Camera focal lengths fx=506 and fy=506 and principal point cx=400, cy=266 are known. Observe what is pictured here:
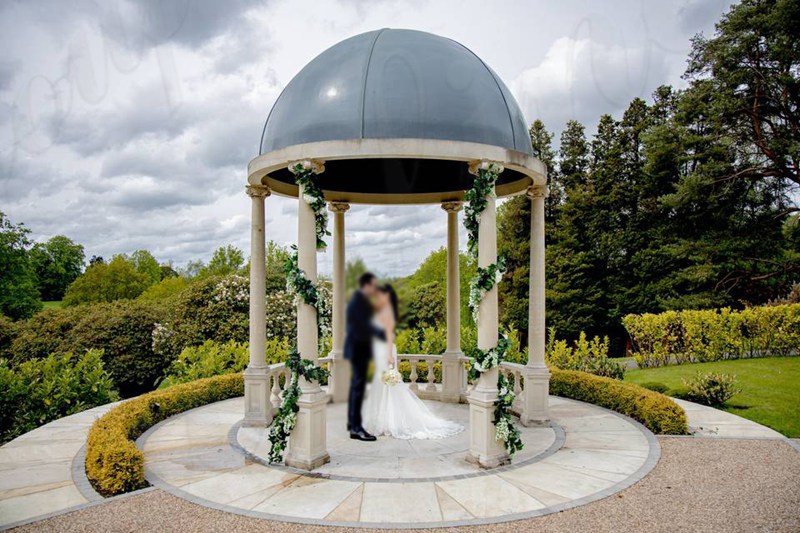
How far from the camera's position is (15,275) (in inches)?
1539

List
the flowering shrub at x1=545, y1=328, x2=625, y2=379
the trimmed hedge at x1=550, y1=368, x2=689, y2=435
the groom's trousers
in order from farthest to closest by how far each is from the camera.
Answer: the flowering shrub at x1=545, y1=328, x2=625, y2=379 < the trimmed hedge at x1=550, y1=368, x2=689, y2=435 < the groom's trousers

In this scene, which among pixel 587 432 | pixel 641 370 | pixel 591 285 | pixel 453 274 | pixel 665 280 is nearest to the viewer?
pixel 587 432

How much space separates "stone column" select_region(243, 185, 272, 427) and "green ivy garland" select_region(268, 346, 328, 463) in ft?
9.79

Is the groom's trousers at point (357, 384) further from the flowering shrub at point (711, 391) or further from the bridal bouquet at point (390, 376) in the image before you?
the flowering shrub at point (711, 391)

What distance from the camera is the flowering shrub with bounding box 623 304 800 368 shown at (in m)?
24.3

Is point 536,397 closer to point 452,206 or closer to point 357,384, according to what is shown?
point 452,206

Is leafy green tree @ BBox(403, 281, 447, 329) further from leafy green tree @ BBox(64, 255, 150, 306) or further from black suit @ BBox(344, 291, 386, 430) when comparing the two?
leafy green tree @ BBox(64, 255, 150, 306)

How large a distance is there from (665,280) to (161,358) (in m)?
30.6

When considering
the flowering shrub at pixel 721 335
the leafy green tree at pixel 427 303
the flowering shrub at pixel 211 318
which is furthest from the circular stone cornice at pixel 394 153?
the flowering shrub at pixel 721 335

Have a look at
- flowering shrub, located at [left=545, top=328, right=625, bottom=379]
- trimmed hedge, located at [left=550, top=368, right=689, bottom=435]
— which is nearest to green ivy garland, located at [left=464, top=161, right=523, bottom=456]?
trimmed hedge, located at [left=550, top=368, right=689, bottom=435]

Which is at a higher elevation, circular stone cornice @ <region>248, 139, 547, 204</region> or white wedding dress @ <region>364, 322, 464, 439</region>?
circular stone cornice @ <region>248, 139, 547, 204</region>

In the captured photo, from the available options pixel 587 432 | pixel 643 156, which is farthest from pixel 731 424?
pixel 643 156

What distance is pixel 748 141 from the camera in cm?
2878

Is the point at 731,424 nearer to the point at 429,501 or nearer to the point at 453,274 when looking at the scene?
the point at 453,274
